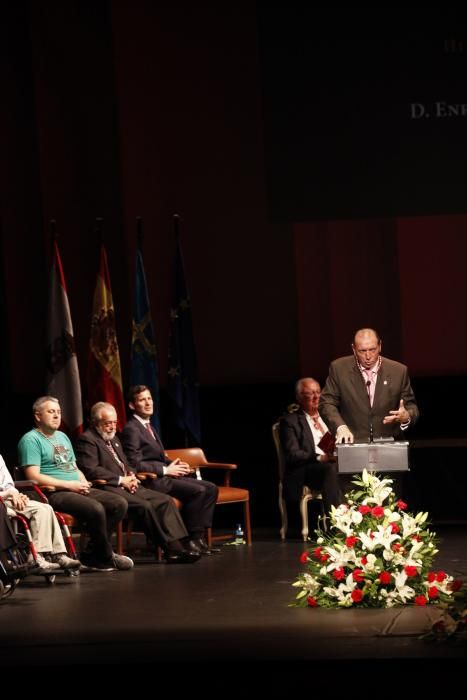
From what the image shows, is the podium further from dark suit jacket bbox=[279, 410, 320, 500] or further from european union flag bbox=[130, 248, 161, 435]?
european union flag bbox=[130, 248, 161, 435]

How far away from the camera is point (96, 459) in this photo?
24.5ft

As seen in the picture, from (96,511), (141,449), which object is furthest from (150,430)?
(96,511)

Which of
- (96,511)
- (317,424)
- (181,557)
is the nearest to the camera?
(96,511)

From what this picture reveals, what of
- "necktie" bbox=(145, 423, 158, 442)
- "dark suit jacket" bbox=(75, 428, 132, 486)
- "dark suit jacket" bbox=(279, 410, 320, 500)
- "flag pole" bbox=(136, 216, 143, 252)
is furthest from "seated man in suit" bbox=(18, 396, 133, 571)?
"flag pole" bbox=(136, 216, 143, 252)

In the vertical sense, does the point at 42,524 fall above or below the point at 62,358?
below

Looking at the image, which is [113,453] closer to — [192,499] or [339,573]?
[192,499]

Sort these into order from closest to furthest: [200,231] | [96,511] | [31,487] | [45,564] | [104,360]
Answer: [45,564]
[31,487]
[96,511]
[104,360]
[200,231]

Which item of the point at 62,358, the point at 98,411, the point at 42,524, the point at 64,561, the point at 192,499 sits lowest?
the point at 64,561

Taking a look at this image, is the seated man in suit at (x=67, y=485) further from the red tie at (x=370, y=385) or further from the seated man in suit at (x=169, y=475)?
the red tie at (x=370, y=385)

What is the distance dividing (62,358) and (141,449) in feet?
3.44

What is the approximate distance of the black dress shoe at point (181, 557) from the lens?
7.41 m

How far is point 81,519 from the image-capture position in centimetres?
709

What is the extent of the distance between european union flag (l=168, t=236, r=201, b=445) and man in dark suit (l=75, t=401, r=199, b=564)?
1146 millimetres

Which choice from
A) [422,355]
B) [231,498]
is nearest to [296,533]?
[231,498]
